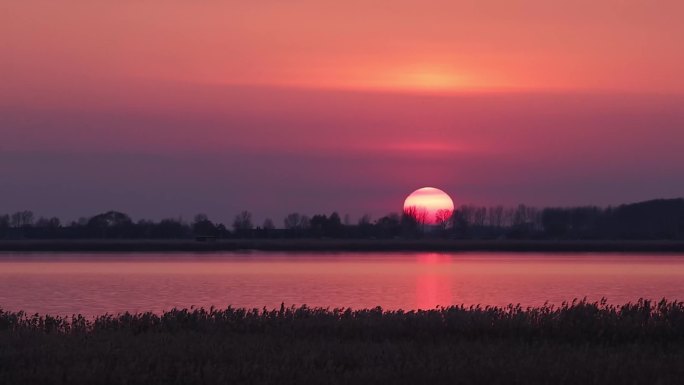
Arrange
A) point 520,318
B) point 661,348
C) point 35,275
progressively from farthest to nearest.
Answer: point 35,275, point 520,318, point 661,348

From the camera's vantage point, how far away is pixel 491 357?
2280cm

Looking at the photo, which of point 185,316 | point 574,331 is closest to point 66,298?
point 185,316

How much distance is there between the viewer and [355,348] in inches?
964

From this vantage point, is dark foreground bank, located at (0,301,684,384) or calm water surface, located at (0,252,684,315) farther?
calm water surface, located at (0,252,684,315)

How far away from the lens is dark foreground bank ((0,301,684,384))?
20.7 meters

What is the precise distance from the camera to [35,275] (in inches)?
3499

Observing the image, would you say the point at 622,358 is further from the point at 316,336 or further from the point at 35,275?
the point at 35,275

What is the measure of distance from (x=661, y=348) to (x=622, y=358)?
3.16 metres

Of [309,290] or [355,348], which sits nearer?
[355,348]

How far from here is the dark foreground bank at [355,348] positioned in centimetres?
2066

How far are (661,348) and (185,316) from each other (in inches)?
534

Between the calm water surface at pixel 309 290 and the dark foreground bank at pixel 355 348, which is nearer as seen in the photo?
the dark foreground bank at pixel 355 348

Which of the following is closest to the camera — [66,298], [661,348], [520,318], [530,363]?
[530,363]

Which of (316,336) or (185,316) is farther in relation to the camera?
(185,316)
